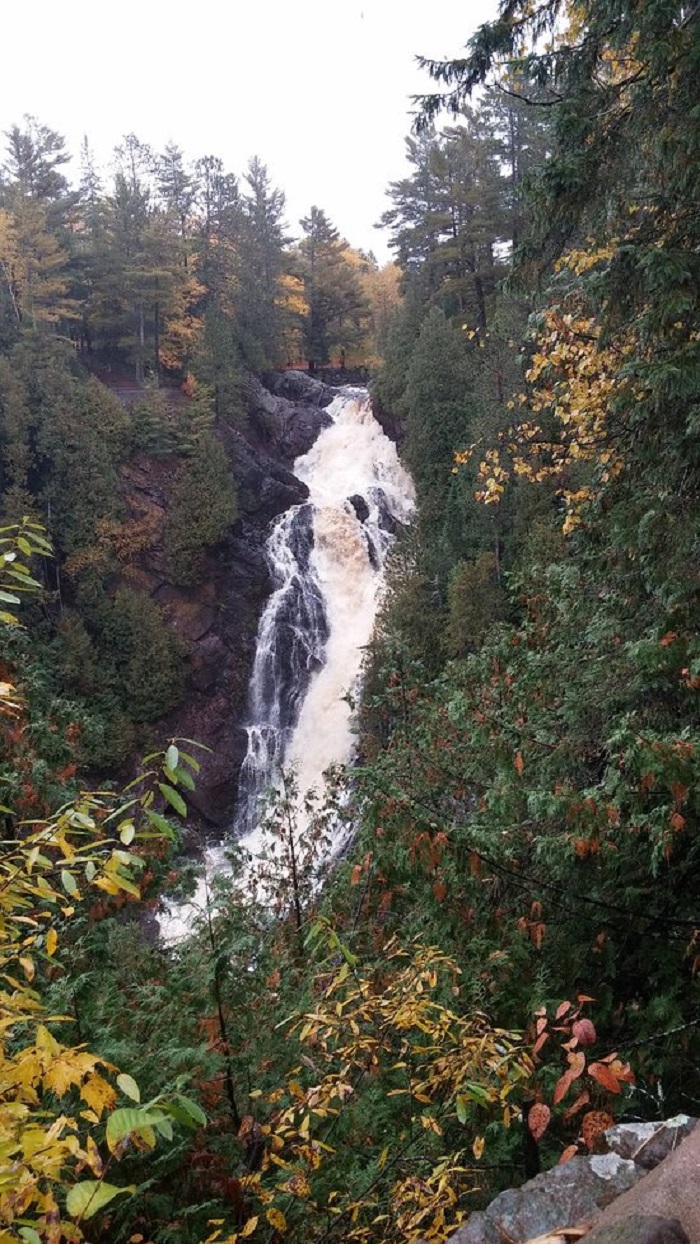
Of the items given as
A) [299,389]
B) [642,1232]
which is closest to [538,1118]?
[642,1232]

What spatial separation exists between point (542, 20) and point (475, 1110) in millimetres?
6951

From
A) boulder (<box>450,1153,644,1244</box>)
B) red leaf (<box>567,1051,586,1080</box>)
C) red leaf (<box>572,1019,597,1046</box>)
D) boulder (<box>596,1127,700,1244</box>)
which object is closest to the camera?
boulder (<box>596,1127,700,1244</box>)

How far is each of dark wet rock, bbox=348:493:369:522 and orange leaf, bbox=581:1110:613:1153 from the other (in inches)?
830

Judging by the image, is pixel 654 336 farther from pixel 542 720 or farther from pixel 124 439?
pixel 124 439

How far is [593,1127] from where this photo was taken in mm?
2371

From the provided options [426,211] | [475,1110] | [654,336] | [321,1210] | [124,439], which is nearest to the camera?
[321,1210]

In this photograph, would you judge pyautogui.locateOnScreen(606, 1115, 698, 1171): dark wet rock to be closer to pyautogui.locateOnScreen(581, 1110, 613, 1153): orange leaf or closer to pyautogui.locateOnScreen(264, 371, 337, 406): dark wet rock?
pyautogui.locateOnScreen(581, 1110, 613, 1153): orange leaf

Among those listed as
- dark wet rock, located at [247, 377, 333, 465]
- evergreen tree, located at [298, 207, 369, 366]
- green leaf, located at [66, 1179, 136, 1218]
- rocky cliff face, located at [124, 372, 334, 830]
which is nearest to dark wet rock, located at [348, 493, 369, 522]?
rocky cliff face, located at [124, 372, 334, 830]

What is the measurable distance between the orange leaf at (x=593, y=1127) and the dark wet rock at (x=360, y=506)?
830 inches

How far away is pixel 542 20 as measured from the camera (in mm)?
5070

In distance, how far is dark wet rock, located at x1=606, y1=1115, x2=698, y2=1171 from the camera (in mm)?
2098

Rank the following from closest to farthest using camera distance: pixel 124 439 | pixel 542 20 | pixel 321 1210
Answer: pixel 321 1210, pixel 542 20, pixel 124 439

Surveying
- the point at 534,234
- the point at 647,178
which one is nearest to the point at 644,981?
the point at 534,234

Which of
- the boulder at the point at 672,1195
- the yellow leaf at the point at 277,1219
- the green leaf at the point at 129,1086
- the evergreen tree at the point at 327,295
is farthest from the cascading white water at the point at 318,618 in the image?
the green leaf at the point at 129,1086
